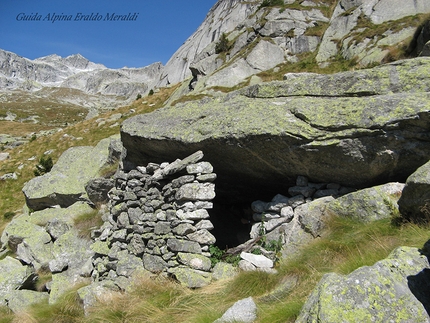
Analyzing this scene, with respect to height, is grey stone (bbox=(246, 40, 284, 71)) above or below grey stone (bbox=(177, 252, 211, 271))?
above

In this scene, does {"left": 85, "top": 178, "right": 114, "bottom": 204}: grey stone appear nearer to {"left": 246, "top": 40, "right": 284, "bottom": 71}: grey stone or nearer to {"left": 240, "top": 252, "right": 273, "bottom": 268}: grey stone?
{"left": 240, "top": 252, "right": 273, "bottom": 268}: grey stone

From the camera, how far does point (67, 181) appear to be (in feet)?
48.1

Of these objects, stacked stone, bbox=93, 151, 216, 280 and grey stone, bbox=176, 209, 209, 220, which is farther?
grey stone, bbox=176, 209, 209, 220

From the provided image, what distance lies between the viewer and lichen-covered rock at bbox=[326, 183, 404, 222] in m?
6.38

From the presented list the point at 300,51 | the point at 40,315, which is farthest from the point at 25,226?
the point at 300,51

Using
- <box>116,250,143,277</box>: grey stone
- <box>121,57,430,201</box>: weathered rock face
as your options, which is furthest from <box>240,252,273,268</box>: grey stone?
<box>116,250,143,277</box>: grey stone

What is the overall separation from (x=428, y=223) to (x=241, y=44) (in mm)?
31081

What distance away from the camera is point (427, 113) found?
6.18 m

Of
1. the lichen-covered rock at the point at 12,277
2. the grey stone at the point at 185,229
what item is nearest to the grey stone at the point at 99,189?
the lichen-covered rock at the point at 12,277

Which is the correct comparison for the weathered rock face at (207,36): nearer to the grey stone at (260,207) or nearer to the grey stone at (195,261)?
the grey stone at (260,207)

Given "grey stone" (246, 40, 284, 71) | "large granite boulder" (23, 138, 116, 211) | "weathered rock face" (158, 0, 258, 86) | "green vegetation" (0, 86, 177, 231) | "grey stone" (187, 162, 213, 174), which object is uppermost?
"weathered rock face" (158, 0, 258, 86)

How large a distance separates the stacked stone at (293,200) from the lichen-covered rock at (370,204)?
83 cm

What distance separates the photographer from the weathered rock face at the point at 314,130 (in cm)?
669

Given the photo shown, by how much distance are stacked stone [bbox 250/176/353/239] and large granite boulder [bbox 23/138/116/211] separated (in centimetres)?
891
